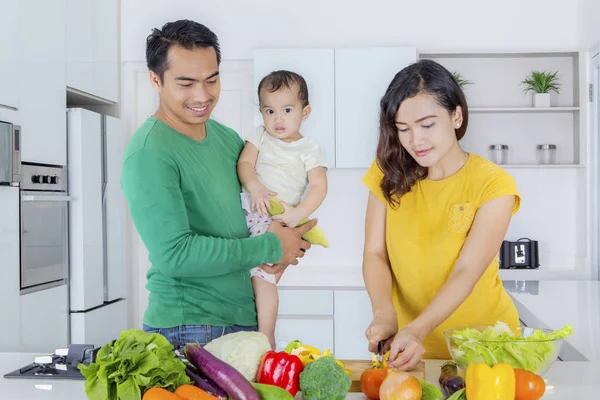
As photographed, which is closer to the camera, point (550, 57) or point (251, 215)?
point (251, 215)

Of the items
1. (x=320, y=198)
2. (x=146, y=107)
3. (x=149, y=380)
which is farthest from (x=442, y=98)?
(x=146, y=107)

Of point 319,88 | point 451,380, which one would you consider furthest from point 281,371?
point 319,88

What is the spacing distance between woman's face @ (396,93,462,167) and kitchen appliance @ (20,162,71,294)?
2064mm

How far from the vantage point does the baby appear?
75.1 inches

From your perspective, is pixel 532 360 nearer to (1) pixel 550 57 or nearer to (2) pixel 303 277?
(2) pixel 303 277

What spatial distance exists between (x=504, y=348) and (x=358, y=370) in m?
0.31

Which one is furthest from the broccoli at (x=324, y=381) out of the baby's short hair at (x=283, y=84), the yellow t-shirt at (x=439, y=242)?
the baby's short hair at (x=283, y=84)

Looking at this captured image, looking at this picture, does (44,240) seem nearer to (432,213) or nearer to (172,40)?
(172,40)

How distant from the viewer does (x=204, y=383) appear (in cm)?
119

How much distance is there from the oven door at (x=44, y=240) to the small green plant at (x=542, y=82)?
2709mm

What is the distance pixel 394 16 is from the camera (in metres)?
4.37

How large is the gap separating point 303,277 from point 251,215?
2.26 metres

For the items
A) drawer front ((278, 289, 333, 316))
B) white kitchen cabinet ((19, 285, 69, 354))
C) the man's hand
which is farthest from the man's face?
drawer front ((278, 289, 333, 316))

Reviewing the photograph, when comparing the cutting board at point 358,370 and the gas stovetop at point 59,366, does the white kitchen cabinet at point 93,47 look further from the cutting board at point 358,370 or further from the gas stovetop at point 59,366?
the cutting board at point 358,370
